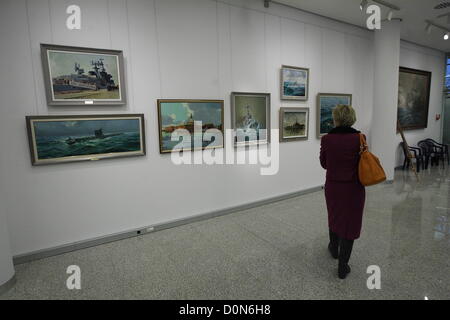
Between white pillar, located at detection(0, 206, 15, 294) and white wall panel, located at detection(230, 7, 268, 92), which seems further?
white wall panel, located at detection(230, 7, 268, 92)

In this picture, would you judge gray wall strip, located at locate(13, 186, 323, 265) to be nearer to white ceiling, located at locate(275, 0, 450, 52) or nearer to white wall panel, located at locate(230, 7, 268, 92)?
white wall panel, located at locate(230, 7, 268, 92)

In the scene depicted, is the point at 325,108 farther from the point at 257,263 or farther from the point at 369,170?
the point at 257,263

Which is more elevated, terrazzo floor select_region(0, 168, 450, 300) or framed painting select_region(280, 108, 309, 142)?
framed painting select_region(280, 108, 309, 142)

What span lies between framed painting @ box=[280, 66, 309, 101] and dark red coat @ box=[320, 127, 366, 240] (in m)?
2.69

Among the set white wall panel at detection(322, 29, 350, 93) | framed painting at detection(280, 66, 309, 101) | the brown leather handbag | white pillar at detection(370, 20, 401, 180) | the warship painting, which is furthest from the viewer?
white pillar at detection(370, 20, 401, 180)

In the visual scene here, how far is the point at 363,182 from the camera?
243 centimetres

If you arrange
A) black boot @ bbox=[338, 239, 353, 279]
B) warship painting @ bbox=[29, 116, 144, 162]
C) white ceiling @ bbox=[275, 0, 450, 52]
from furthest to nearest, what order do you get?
white ceiling @ bbox=[275, 0, 450, 52] < warship painting @ bbox=[29, 116, 144, 162] < black boot @ bbox=[338, 239, 353, 279]

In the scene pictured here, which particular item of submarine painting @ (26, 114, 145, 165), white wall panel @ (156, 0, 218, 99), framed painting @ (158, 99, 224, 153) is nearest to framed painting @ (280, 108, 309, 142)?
framed painting @ (158, 99, 224, 153)

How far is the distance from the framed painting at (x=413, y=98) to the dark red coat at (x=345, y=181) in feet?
21.2

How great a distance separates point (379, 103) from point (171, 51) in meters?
4.98

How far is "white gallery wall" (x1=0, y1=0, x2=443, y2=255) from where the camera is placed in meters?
3.01
